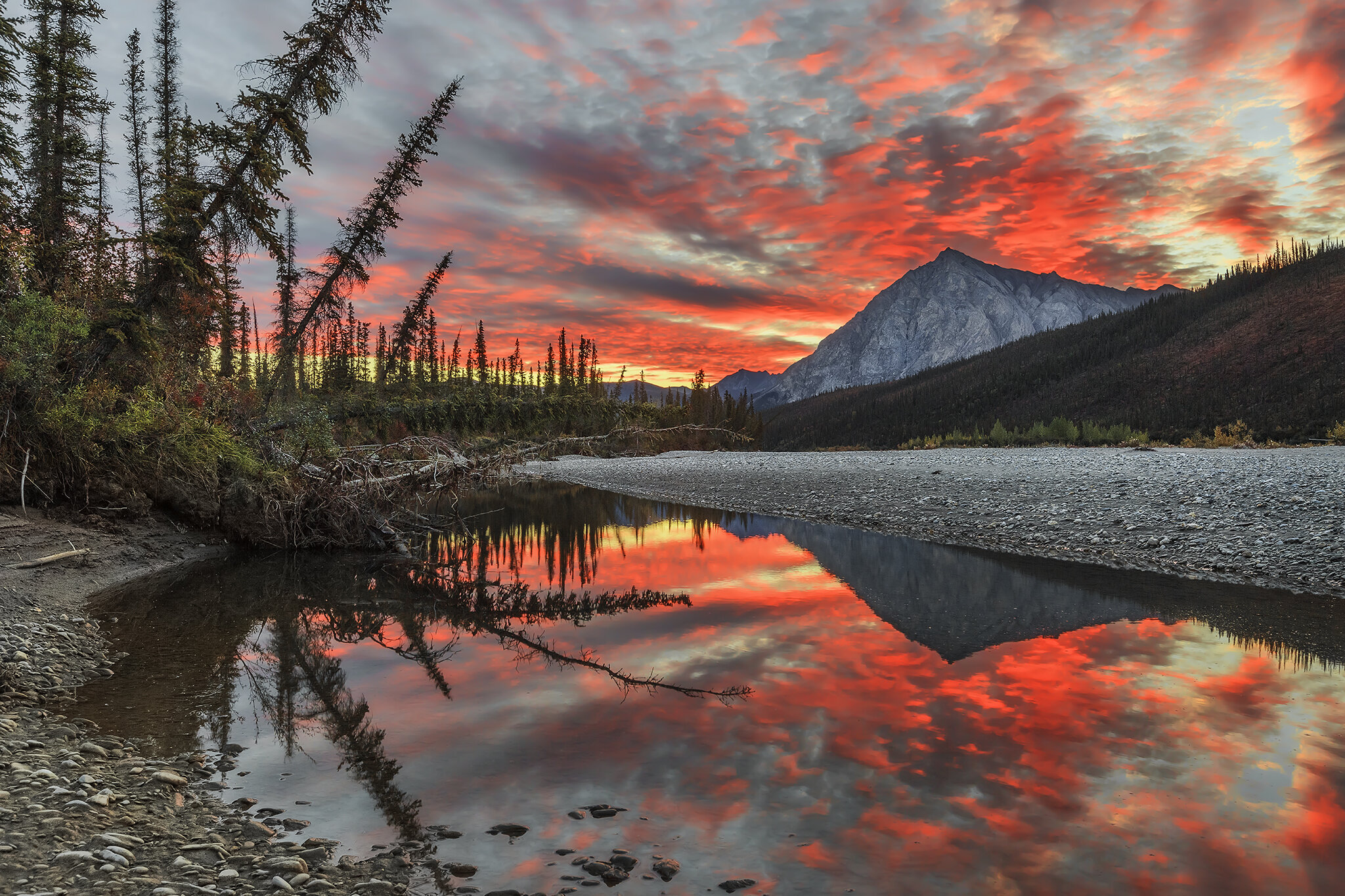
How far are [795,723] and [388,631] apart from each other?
5.95 meters

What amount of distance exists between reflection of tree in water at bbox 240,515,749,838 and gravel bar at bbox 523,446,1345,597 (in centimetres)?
929

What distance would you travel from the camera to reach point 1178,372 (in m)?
84.3

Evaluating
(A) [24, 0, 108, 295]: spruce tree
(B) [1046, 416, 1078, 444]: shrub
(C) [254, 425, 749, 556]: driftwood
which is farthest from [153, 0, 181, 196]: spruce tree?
(B) [1046, 416, 1078, 444]: shrub

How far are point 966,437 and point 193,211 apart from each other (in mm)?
47956

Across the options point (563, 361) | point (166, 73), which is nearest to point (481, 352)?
point (563, 361)

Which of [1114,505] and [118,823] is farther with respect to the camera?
[1114,505]

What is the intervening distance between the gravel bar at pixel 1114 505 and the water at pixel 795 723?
1.93 m

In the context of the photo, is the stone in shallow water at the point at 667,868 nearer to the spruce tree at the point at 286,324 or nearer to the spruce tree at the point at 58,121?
the spruce tree at the point at 286,324

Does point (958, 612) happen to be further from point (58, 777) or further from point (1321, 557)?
point (58, 777)

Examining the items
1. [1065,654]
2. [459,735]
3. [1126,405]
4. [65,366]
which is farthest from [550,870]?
[1126,405]

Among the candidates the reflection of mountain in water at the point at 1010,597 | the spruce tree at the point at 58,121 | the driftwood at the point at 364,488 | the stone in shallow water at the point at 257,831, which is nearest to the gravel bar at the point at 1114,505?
the reflection of mountain in water at the point at 1010,597

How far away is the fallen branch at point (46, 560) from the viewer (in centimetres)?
905

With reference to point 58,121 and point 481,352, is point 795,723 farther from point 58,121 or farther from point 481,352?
point 481,352

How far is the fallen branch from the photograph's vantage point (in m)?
9.05
